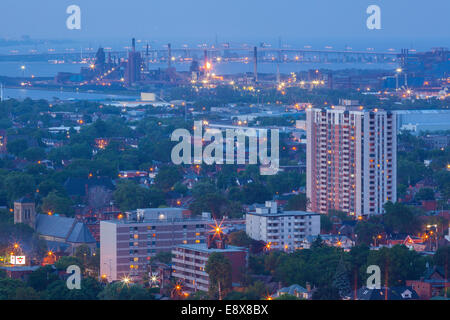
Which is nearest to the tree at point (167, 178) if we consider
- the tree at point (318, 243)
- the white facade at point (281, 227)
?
the white facade at point (281, 227)

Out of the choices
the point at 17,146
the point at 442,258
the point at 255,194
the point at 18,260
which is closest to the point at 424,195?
the point at 255,194

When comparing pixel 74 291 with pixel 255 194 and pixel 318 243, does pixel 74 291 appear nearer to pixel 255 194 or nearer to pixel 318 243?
pixel 318 243

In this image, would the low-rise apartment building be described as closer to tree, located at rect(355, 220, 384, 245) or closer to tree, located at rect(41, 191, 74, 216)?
tree, located at rect(355, 220, 384, 245)

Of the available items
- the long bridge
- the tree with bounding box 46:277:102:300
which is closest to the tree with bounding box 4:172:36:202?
the tree with bounding box 46:277:102:300

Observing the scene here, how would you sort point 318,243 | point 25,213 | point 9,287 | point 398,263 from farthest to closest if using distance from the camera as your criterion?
point 25,213, point 318,243, point 398,263, point 9,287

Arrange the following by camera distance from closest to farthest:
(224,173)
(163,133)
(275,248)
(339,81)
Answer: (275,248), (224,173), (163,133), (339,81)
